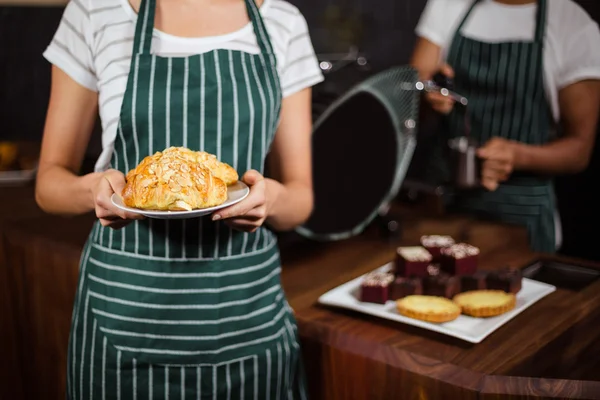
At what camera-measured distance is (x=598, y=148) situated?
6.21ft

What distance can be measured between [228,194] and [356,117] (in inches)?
24.5

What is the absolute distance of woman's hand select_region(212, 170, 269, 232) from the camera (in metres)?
1.01

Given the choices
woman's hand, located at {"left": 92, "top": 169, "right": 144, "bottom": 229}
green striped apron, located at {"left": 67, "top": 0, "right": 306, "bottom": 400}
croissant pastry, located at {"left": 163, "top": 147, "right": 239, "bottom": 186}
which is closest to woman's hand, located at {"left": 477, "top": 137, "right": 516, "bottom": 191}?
green striped apron, located at {"left": 67, "top": 0, "right": 306, "bottom": 400}

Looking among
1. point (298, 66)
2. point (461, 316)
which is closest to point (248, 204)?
point (298, 66)

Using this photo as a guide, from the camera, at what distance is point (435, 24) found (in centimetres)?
221

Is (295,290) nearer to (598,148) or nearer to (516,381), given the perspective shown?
(516,381)

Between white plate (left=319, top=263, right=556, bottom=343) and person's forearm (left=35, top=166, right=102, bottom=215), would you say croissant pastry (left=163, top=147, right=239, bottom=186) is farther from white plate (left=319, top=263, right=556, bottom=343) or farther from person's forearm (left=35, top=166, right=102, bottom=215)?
white plate (left=319, top=263, right=556, bottom=343)

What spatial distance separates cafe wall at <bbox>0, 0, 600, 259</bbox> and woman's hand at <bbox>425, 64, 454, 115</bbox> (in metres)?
0.22

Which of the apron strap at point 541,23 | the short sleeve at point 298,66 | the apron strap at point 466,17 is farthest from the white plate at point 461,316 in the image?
the apron strap at point 466,17

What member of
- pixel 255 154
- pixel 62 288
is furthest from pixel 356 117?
pixel 62 288

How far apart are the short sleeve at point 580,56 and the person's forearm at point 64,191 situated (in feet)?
4.38

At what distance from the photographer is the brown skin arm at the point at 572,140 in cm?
187

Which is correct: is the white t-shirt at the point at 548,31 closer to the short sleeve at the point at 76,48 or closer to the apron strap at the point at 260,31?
the apron strap at the point at 260,31

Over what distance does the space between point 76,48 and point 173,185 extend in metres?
0.35
